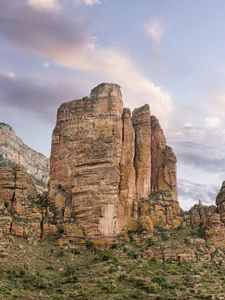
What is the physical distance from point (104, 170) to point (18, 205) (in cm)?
1608

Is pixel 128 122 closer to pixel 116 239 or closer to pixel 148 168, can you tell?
pixel 148 168

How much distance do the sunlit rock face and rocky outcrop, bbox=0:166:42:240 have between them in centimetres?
394

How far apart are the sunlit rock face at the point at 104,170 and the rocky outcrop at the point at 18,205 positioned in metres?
3.94

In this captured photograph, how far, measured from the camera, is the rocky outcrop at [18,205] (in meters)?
91.8

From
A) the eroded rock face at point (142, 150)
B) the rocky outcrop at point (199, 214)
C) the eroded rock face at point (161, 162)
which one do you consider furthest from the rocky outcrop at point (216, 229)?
the eroded rock face at point (142, 150)

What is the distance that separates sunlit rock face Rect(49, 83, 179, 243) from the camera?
97812 millimetres

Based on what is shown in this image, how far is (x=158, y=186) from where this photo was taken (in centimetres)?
10900

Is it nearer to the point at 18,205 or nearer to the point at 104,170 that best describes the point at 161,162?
the point at 104,170

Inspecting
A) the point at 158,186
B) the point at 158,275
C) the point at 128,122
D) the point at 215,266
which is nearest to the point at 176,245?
the point at 215,266

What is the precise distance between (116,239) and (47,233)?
38.5 ft

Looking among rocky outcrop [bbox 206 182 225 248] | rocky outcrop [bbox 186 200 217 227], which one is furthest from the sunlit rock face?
rocky outcrop [bbox 206 182 225 248]

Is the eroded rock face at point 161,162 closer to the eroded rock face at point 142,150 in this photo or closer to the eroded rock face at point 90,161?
the eroded rock face at point 142,150

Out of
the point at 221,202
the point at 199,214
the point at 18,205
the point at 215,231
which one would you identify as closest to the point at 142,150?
the point at 199,214

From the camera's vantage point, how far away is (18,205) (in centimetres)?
9619
